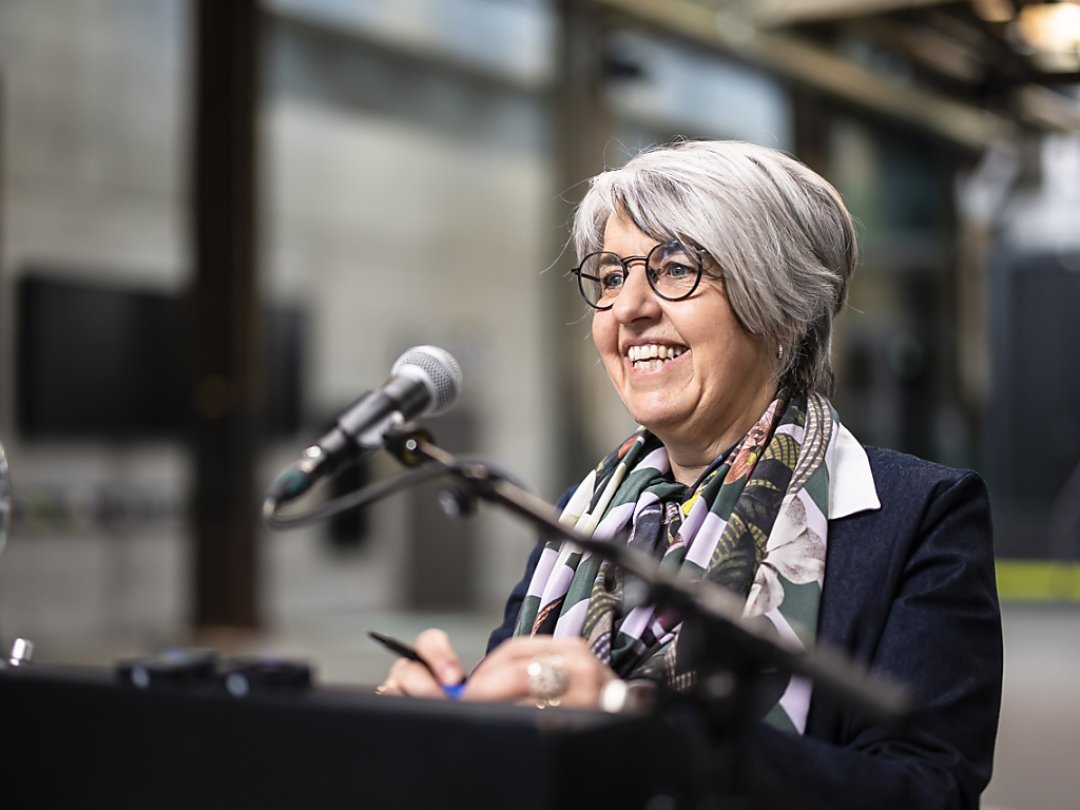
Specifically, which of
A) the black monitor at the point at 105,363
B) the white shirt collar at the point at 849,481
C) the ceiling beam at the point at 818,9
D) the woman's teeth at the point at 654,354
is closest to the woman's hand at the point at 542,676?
the white shirt collar at the point at 849,481

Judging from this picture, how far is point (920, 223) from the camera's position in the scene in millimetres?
11695

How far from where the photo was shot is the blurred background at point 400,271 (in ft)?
25.7

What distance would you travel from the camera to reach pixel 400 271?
9586 mm

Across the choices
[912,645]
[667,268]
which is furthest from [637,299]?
[912,645]

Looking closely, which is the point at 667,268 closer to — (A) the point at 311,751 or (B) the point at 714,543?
(B) the point at 714,543

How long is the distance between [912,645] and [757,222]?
58 cm

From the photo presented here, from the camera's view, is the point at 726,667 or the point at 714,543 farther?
the point at 714,543

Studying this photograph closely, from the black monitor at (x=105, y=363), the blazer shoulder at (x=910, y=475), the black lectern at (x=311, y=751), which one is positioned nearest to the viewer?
the black lectern at (x=311, y=751)

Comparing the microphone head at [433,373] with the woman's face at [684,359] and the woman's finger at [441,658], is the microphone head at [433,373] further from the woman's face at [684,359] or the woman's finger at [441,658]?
the woman's face at [684,359]

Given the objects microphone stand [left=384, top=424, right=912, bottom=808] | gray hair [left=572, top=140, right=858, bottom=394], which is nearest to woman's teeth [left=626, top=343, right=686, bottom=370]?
gray hair [left=572, top=140, right=858, bottom=394]

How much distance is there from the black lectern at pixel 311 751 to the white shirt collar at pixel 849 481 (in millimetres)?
604

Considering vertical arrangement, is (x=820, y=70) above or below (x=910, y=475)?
above

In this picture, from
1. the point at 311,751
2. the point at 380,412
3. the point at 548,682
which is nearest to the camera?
the point at 311,751

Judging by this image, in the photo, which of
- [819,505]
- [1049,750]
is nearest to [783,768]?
[819,505]
